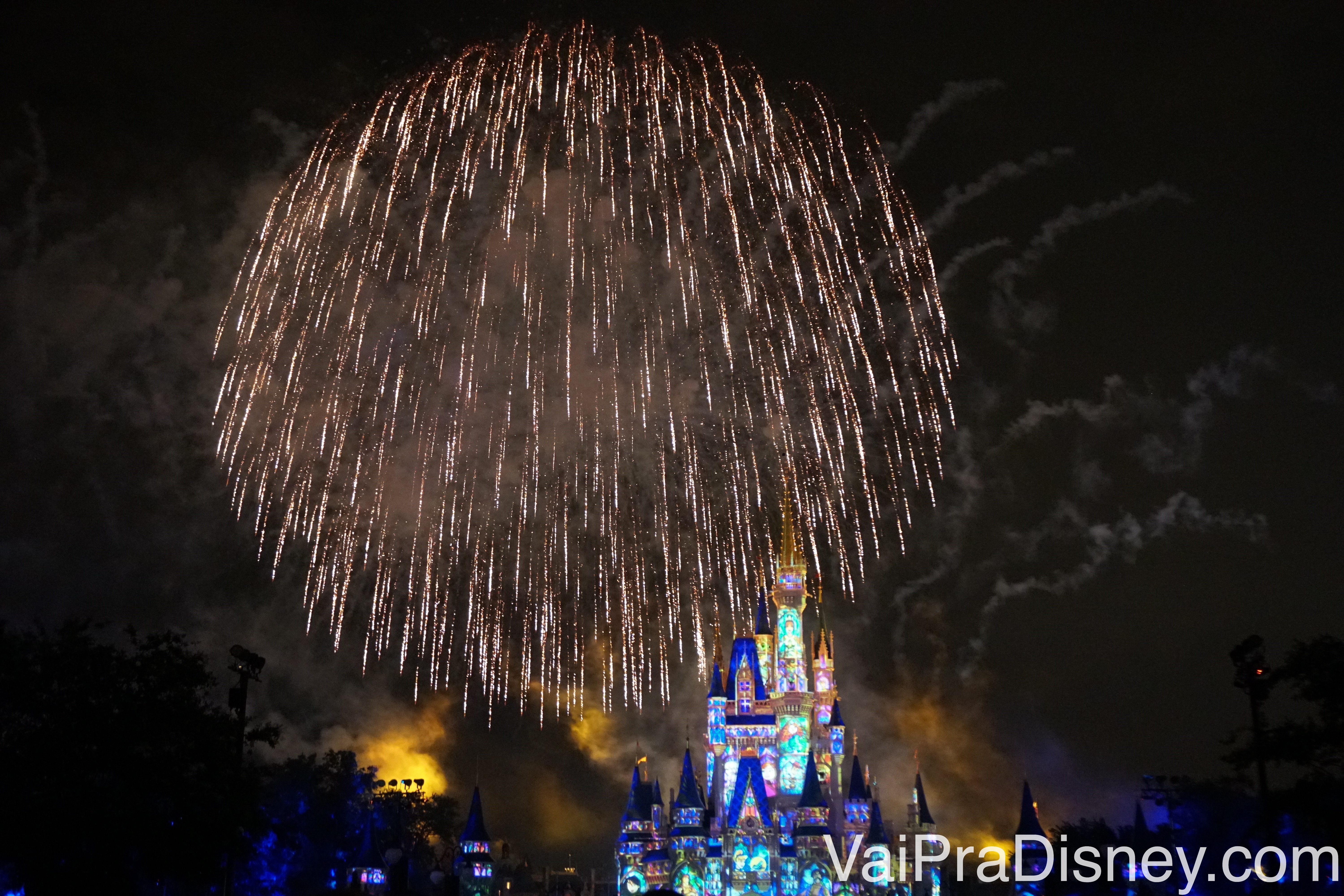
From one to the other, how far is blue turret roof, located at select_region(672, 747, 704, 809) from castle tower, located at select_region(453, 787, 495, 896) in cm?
1606

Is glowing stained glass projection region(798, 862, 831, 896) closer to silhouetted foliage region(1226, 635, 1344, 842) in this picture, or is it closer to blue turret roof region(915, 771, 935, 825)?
blue turret roof region(915, 771, 935, 825)

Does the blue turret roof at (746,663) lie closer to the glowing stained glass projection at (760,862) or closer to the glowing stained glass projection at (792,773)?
the glowing stained glass projection at (792,773)

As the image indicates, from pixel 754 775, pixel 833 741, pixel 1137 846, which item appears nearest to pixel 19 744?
pixel 1137 846

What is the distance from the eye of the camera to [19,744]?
38.9 meters

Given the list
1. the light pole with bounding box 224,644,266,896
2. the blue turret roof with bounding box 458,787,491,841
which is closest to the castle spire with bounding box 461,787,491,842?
the blue turret roof with bounding box 458,787,491,841

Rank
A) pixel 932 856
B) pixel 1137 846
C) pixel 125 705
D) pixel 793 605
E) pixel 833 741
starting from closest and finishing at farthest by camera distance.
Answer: pixel 125 705
pixel 1137 846
pixel 932 856
pixel 833 741
pixel 793 605

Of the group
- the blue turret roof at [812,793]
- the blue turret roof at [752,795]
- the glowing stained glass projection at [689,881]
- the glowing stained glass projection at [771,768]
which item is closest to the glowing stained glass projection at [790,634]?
the glowing stained glass projection at [771,768]

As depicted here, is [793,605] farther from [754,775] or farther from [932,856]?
[932,856]

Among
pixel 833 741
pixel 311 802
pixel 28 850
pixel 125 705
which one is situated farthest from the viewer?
pixel 833 741

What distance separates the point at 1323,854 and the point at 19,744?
3918 centimetres

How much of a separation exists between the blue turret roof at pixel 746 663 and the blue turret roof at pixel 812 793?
11.6 meters

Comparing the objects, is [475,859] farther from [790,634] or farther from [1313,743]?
[1313,743]

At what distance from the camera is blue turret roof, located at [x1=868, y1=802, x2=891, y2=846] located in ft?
324

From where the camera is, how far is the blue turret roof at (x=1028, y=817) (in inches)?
3327
